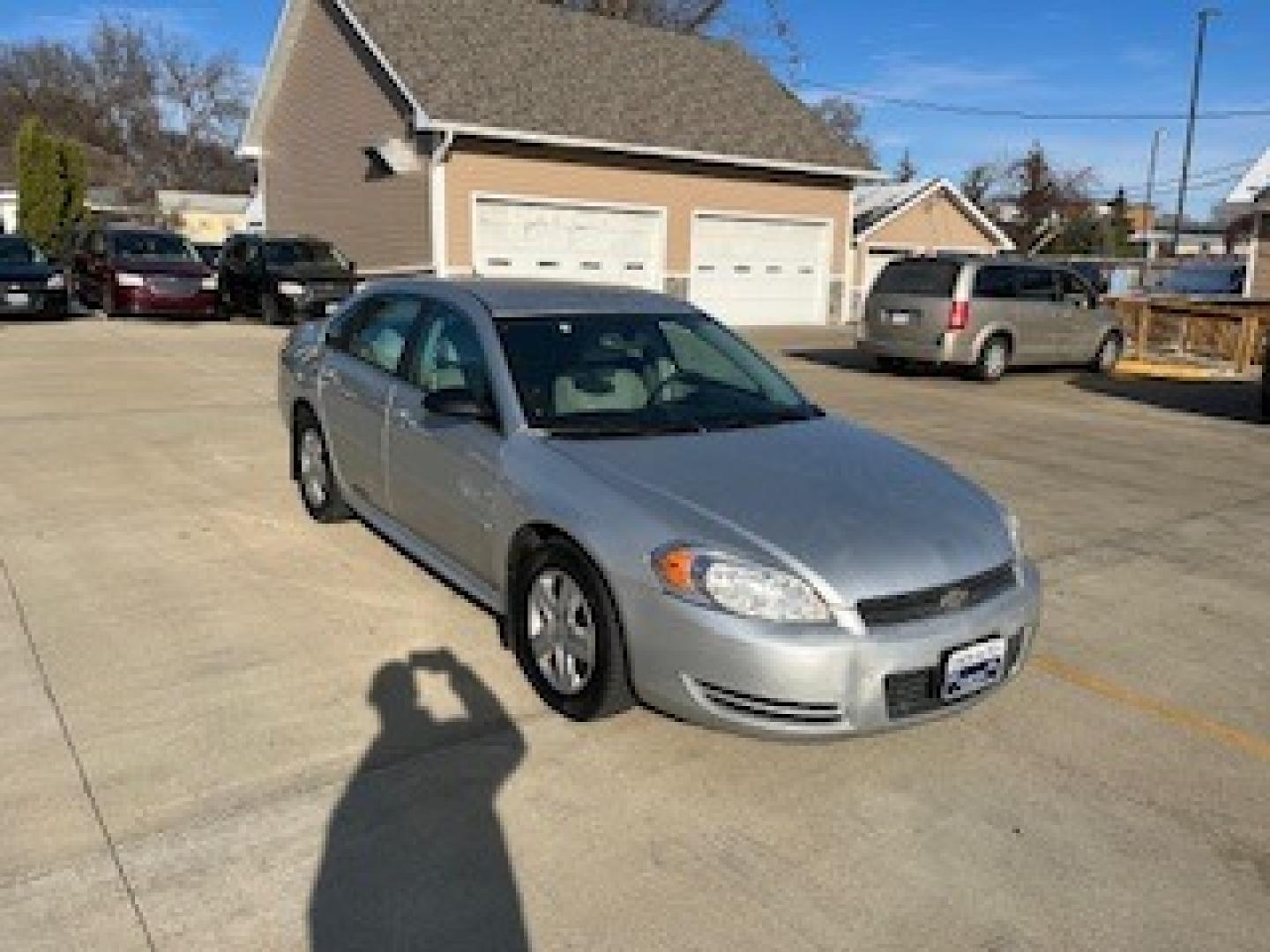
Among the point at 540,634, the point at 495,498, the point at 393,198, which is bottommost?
the point at 540,634

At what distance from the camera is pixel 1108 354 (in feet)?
51.8

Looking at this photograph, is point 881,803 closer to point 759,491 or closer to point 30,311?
point 759,491

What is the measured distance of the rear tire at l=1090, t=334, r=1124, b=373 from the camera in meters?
15.7

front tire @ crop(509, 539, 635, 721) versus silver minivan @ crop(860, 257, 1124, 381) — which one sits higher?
silver minivan @ crop(860, 257, 1124, 381)

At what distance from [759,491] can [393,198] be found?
1705cm

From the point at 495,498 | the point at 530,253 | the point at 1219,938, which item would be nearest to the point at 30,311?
the point at 530,253

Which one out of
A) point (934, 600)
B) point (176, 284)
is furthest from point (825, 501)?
point (176, 284)

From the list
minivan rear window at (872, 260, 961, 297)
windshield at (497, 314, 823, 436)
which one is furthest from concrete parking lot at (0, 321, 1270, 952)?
minivan rear window at (872, 260, 961, 297)

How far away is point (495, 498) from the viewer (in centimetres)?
394

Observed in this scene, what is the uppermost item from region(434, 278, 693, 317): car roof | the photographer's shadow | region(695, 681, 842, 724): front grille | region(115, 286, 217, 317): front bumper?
region(434, 278, 693, 317): car roof

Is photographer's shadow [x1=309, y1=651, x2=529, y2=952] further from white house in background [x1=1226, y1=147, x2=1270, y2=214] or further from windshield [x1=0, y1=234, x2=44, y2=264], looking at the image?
white house in background [x1=1226, y1=147, x2=1270, y2=214]

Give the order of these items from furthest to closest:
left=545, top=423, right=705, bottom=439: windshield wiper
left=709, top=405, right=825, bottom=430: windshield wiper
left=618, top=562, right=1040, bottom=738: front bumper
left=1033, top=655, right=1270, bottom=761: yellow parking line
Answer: left=709, top=405, right=825, bottom=430: windshield wiper
left=545, top=423, right=705, bottom=439: windshield wiper
left=1033, top=655, right=1270, bottom=761: yellow parking line
left=618, top=562, right=1040, bottom=738: front bumper

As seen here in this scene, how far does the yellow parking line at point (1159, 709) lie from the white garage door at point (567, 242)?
47.1 feet

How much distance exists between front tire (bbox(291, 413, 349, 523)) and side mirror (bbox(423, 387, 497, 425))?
1.78m
